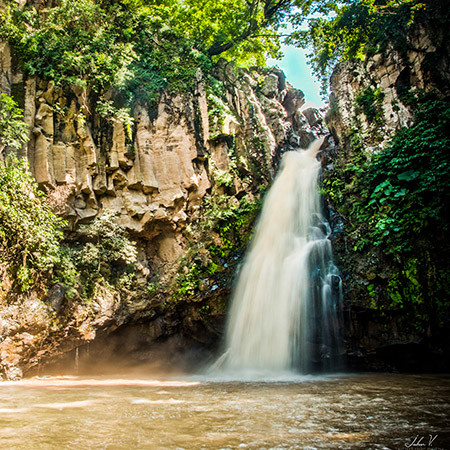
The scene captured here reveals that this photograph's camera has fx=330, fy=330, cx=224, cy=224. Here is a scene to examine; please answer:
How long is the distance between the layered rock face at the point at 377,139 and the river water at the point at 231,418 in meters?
2.89

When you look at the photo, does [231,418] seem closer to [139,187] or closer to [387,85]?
[139,187]

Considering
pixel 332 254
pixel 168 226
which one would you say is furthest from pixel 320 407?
pixel 168 226

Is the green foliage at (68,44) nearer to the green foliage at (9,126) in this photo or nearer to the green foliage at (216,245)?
the green foliage at (9,126)

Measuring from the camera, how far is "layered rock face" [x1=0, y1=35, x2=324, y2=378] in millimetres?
9781

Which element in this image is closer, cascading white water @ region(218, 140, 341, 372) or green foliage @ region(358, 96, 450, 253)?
green foliage @ region(358, 96, 450, 253)

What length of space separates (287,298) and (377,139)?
682cm

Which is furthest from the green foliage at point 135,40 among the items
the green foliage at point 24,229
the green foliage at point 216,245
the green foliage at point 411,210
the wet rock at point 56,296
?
the green foliage at point 411,210

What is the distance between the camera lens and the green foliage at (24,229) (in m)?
8.27

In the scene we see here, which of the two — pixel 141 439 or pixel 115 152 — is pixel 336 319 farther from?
pixel 115 152

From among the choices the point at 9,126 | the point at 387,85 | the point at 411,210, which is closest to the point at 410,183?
the point at 411,210

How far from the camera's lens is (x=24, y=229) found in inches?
336

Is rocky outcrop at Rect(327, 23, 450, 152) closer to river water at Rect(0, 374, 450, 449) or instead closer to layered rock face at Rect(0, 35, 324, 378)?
layered rock face at Rect(0, 35, 324, 378)

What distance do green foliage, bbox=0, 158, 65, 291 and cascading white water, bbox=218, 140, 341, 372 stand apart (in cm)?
585

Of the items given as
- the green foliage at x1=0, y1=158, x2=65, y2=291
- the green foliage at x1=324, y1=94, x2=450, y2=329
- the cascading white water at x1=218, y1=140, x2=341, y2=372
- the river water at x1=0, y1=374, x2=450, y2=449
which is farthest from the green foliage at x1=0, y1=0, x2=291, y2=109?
the river water at x1=0, y1=374, x2=450, y2=449
